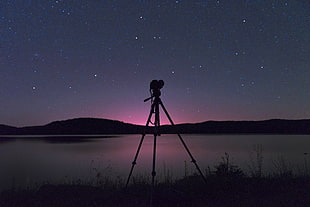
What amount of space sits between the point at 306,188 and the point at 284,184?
23.5 inches

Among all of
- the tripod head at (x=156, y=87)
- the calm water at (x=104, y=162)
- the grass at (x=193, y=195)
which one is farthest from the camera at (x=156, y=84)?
the calm water at (x=104, y=162)

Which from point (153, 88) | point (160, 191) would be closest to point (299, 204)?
point (160, 191)

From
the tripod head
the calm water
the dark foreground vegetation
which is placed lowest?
the calm water

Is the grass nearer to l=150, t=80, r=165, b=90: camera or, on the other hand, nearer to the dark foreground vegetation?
the dark foreground vegetation

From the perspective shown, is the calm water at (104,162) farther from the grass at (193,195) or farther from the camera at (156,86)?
the camera at (156,86)

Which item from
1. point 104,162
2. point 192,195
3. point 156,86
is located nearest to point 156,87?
point 156,86

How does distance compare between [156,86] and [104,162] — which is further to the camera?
[104,162]

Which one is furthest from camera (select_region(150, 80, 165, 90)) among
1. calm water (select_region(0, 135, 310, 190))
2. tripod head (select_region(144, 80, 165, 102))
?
calm water (select_region(0, 135, 310, 190))

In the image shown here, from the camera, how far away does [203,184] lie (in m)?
6.24

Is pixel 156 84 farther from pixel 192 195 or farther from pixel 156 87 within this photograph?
pixel 192 195

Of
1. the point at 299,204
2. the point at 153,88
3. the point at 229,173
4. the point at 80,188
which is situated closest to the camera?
the point at 299,204

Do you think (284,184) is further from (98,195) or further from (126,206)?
(98,195)

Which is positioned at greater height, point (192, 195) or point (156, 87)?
point (156, 87)

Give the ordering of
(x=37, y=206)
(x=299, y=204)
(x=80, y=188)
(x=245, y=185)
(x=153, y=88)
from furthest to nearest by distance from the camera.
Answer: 1. (x=80, y=188)
2. (x=245, y=185)
3. (x=153, y=88)
4. (x=37, y=206)
5. (x=299, y=204)
